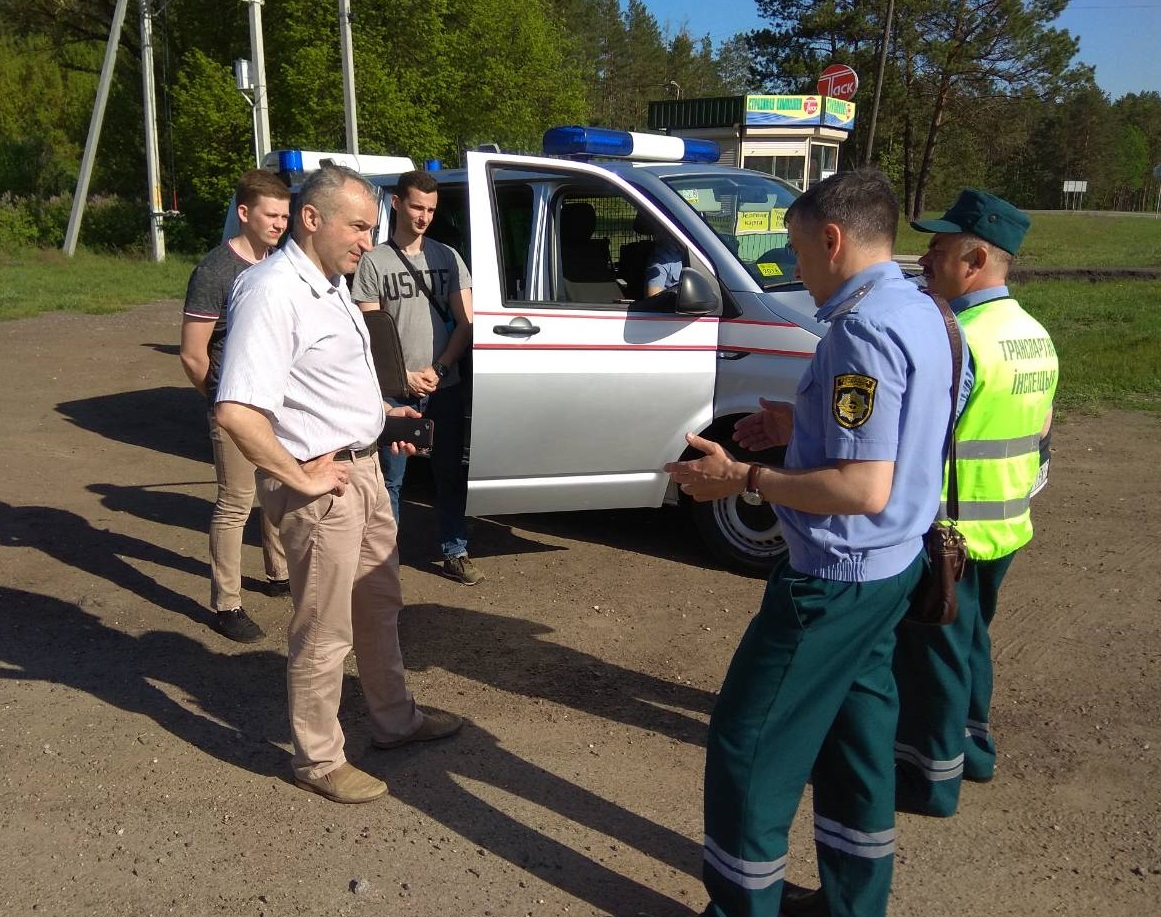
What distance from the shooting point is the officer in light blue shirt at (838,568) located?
236 centimetres

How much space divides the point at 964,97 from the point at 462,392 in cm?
4699

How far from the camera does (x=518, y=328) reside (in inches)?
198

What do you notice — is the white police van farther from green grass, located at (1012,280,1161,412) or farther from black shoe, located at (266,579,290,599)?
green grass, located at (1012,280,1161,412)

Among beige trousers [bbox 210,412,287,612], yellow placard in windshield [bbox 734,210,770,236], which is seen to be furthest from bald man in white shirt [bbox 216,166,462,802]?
yellow placard in windshield [bbox 734,210,770,236]

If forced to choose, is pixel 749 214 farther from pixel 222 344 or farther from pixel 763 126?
pixel 763 126

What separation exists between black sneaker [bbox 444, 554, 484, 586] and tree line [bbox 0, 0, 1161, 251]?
16603 mm

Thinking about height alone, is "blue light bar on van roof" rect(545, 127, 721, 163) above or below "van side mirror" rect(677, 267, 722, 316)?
above

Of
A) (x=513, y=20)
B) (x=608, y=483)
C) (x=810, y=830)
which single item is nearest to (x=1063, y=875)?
(x=810, y=830)

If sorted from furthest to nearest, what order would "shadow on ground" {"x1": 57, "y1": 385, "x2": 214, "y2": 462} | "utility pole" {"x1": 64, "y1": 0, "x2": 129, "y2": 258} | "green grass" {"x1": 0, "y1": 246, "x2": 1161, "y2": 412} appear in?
1. "utility pole" {"x1": 64, "y1": 0, "x2": 129, "y2": 258}
2. "green grass" {"x1": 0, "y1": 246, "x2": 1161, "y2": 412}
3. "shadow on ground" {"x1": 57, "y1": 385, "x2": 214, "y2": 462}

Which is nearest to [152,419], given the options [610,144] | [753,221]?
[610,144]

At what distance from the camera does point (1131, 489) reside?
707 centimetres

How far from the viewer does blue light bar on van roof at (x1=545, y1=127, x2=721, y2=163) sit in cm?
603

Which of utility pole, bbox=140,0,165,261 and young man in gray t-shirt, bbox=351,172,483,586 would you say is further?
utility pole, bbox=140,0,165,261

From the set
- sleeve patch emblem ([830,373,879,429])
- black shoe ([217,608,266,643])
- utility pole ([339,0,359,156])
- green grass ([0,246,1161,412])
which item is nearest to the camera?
sleeve patch emblem ([830,373,879,429])
